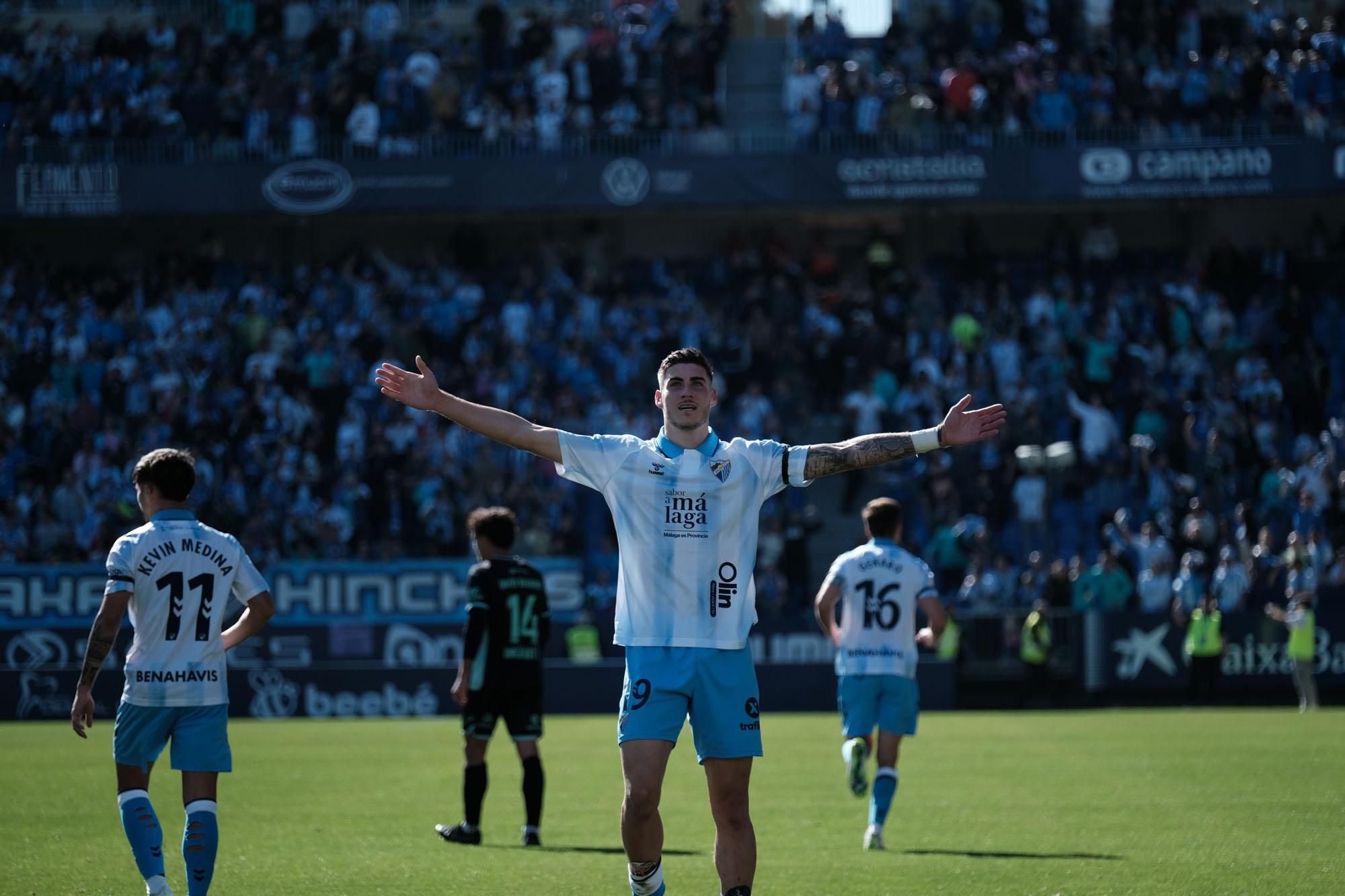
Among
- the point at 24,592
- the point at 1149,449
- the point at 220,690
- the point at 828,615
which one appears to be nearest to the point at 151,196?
the point at 24,592

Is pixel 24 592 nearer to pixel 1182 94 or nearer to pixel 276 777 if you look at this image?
pixel 276 777

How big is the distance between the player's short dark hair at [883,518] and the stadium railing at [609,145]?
865 inches

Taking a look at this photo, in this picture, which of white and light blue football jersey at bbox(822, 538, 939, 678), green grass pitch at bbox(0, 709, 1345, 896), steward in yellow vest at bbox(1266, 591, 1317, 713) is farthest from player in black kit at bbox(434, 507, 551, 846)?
steward in yellow vest at bbox(1266, 591, 1317, 713)

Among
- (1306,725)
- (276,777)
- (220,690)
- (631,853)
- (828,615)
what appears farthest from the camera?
(1306,725)

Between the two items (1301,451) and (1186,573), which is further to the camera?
(1301,451)

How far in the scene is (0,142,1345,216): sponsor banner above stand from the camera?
107 feet

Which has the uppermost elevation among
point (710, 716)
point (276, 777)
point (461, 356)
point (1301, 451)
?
point (461, 356)

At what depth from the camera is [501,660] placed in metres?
11.8

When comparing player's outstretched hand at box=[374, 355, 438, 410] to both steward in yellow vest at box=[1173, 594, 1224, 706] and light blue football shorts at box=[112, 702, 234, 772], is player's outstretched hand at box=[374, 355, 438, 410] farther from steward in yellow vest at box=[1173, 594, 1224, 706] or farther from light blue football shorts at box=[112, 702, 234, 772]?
steward in yellow vest at box=[1173, 594, 1224, 706]

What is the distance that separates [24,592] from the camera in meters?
27.2

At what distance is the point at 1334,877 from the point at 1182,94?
26422 millimetres

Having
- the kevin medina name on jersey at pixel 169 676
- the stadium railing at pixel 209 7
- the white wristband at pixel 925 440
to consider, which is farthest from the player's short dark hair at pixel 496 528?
the stadium railing at pixel 209 7

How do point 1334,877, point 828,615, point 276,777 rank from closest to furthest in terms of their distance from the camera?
point 1334,877, point 828,615, point 276,777

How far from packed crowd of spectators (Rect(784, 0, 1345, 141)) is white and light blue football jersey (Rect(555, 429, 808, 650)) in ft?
87.6
